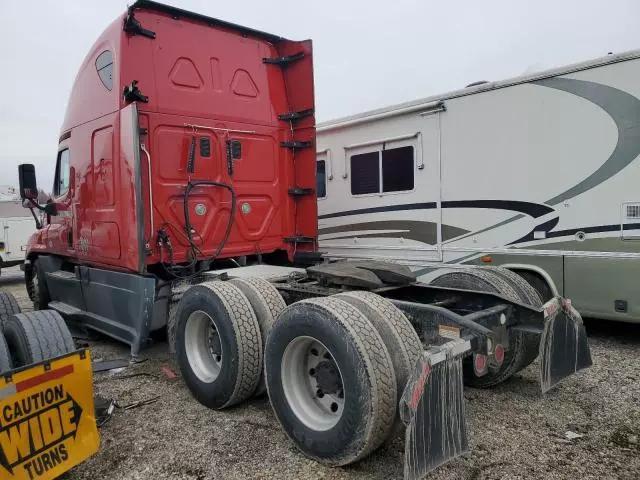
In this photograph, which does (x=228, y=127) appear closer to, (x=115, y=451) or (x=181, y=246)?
(x=181, y=246)

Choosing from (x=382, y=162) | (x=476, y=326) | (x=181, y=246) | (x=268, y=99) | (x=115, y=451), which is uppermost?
(x=268, y=99)

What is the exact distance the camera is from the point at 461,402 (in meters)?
2.67

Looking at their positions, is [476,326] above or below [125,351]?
above

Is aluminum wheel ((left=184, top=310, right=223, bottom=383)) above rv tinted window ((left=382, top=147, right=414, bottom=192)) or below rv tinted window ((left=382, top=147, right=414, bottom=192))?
below

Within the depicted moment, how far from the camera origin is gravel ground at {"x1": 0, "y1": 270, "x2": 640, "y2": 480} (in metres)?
2.83

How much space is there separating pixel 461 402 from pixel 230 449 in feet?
4.85

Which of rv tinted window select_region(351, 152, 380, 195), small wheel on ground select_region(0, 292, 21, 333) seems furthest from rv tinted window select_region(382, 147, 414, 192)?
small wheel on ground select_region(0, 292, 21, 333)

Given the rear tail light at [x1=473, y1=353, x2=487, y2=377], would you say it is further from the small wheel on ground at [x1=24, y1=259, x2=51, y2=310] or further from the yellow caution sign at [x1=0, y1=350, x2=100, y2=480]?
the small wheel on ground at [x1=24, y1=259, x2=51, y2=310]

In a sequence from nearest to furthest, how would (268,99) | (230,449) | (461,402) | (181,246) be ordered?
1. (461,402)
2. (230,449)
3. (181,246)
4. (268,99)

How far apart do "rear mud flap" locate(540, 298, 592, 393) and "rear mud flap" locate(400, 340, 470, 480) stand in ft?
3.23

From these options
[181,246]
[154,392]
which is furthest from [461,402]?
[181,246]

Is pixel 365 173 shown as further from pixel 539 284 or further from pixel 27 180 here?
pixel 27 180

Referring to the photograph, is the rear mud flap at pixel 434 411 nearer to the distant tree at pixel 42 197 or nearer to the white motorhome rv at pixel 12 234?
the distant tree at pixel 42 197

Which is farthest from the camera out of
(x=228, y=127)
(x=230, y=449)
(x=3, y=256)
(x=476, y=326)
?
(x=3, y=256)
